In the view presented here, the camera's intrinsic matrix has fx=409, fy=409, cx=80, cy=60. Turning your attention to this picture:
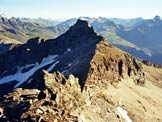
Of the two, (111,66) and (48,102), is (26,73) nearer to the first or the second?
(111,66)

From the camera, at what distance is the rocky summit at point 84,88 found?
95.6m

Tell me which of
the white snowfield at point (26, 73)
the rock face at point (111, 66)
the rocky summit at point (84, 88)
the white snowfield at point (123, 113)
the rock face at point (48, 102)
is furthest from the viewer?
the white snowfield at point (26, 73)

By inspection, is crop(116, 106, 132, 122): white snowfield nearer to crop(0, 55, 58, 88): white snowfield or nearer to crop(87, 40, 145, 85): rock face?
crop(87, 40, 145, 85): rock face

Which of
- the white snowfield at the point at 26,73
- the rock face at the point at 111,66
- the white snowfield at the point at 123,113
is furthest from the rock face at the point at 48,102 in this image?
the white snowfield at the point at 26,73

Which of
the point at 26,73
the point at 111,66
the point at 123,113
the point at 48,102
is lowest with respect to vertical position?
the point at 26,73

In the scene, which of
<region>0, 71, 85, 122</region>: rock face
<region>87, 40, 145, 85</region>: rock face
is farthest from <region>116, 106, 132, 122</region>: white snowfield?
<region>0, 71, 85, 122</region>: rock face

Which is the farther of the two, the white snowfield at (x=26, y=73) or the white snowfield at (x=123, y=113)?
the white snowfield at (x=26, y=73)

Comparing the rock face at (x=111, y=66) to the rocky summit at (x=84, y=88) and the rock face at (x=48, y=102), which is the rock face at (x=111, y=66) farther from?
the rock face at (x=48, y=102)

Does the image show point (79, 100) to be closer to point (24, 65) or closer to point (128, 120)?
point (128, 120)

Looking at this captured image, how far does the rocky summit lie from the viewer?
95.6m

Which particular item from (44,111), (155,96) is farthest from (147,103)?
(44,111)

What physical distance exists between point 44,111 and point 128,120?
34.9m

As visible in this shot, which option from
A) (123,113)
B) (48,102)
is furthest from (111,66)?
(48,102)

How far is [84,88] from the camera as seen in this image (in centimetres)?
11950
